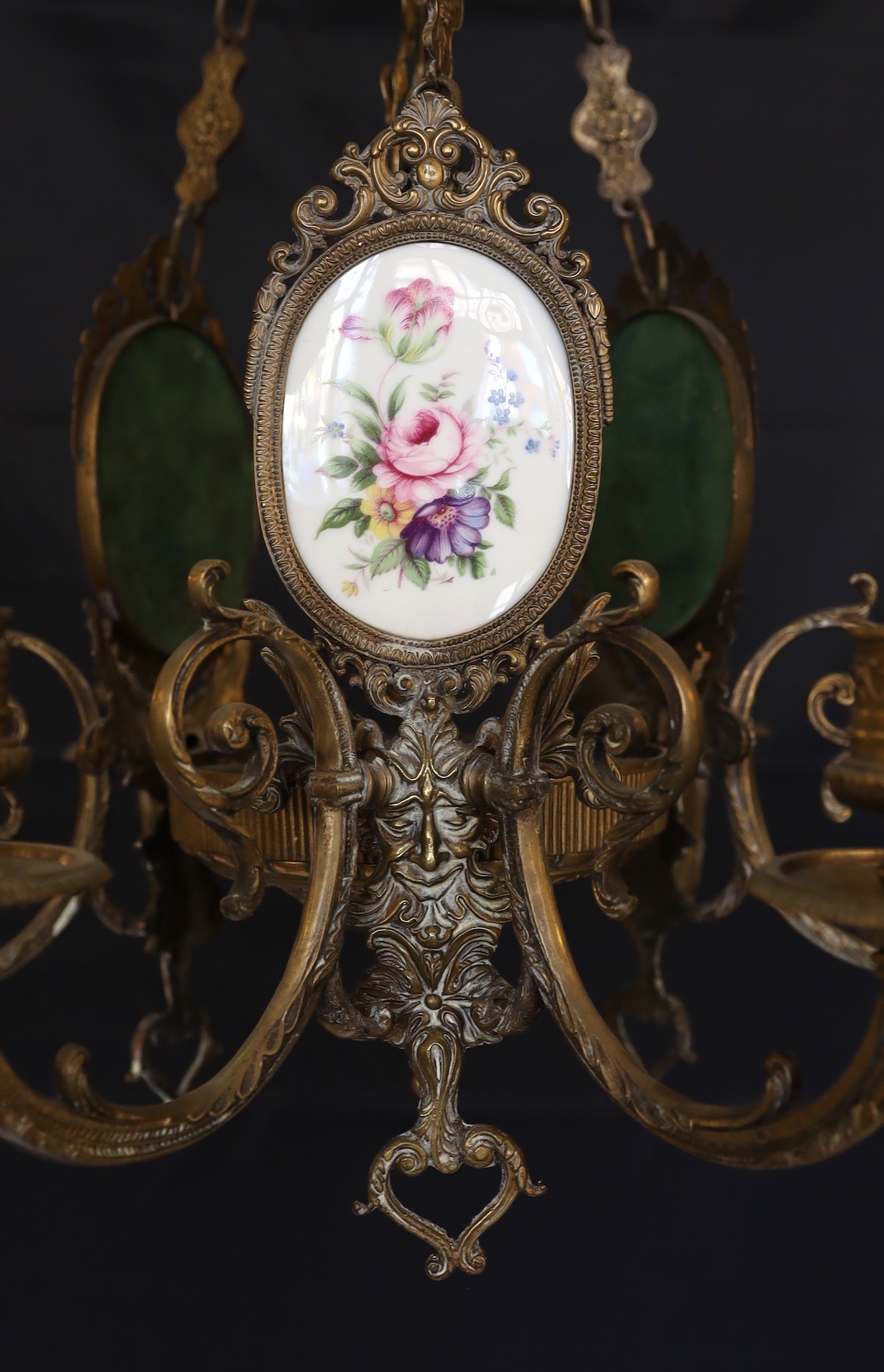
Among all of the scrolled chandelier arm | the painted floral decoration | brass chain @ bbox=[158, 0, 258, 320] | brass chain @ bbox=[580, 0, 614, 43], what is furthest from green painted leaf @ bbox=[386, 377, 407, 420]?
brass chain @ bbox=[580, 0, 614, 43]

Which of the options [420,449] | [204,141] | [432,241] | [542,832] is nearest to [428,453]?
[420,449]

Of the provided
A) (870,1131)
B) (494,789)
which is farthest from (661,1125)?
(494,789)

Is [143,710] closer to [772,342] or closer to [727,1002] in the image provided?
[727,1002]

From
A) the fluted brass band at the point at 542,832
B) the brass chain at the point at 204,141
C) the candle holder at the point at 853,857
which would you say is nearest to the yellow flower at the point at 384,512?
the fluted brass band at the point at 542,832

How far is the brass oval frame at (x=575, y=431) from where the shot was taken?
0.97m

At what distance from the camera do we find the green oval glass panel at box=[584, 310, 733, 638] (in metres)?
1.24

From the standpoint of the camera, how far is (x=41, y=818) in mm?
1534

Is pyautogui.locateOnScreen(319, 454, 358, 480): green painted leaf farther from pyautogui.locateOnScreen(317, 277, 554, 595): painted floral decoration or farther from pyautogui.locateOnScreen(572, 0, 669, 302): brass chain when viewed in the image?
pyautogui.locateOnScreen(572, 0, 669, 302): brass chain

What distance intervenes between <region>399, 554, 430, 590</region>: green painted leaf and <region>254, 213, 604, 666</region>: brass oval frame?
0.04 metres

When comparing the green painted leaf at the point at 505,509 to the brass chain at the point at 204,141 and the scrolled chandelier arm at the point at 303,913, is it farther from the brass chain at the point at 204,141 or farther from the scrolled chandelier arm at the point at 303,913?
the brass chain at the point at 204,141

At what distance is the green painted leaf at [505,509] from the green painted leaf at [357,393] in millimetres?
95

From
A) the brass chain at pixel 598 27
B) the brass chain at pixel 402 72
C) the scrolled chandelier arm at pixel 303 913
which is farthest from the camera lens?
the brass chain at pixel 598 27

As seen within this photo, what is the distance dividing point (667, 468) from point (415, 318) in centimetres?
38

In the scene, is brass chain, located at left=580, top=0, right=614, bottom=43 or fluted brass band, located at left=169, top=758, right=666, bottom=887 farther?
brass chain, located at left=580, top=0, right=614, bottom=43
